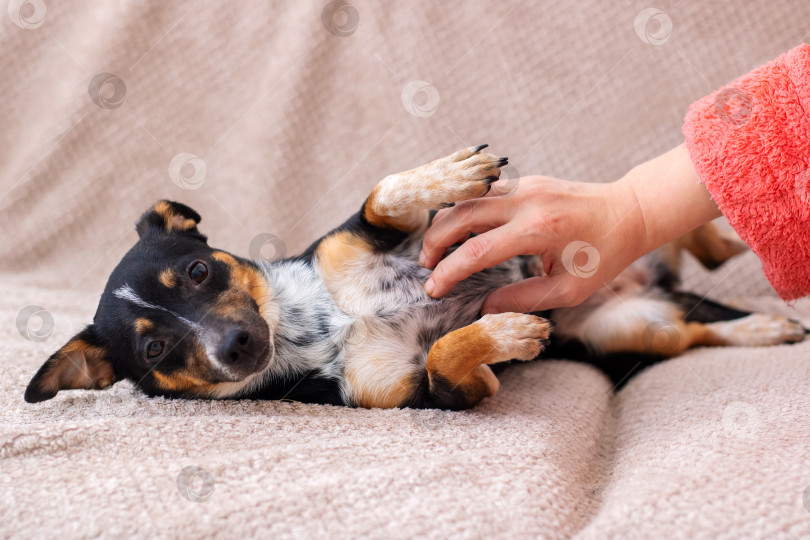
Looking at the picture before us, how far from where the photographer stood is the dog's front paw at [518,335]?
188 centimetres

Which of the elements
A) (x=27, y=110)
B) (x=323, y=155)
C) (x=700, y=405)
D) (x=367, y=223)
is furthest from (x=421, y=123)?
(x=27, y=110)

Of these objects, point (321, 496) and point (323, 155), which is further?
point (323, 155)

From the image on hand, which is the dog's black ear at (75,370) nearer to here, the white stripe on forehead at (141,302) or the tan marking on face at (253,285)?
the white stripe on forehead at (141,302)

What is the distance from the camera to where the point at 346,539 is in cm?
123

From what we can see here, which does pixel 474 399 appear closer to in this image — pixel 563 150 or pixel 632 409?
pixel 632 409

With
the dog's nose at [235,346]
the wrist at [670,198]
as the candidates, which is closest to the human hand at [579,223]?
the wrist at [670,198]

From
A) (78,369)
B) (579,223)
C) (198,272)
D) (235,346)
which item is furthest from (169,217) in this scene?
(579,223)

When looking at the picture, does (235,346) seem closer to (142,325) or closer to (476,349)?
(142,325)

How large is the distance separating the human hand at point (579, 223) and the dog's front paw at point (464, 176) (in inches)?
2.2

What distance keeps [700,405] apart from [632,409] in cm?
28

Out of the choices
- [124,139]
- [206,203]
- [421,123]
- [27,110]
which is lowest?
[421,123]

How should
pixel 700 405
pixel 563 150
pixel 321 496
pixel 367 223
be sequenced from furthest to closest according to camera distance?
pixel 563 150 → pixel 367 223 → pixel 700 405 → pixel 321 496

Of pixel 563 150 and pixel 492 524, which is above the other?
pixel 563 150

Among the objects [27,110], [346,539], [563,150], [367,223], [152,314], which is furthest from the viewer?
[27,110]
